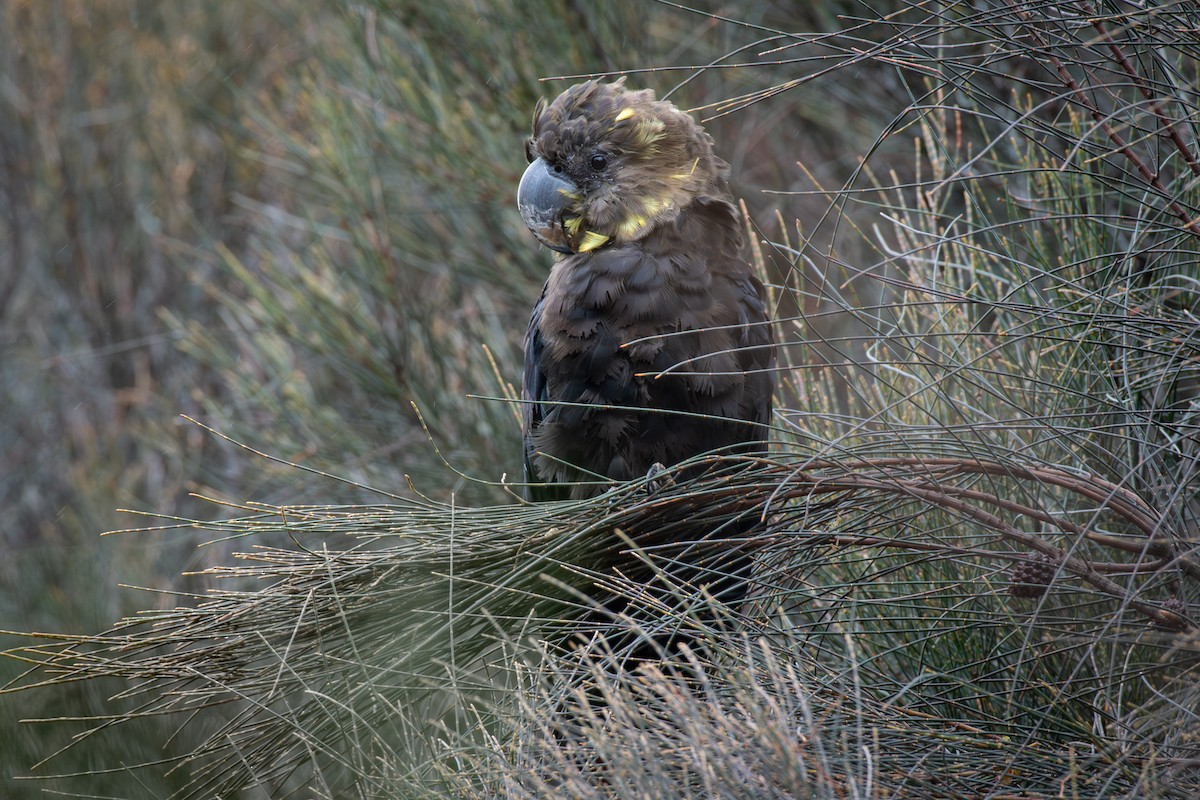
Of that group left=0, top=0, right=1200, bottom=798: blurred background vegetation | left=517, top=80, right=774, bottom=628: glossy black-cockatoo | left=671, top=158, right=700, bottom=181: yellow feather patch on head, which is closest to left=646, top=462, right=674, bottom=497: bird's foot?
left=0, top=0, right=1200, bottom=798: blurred background vegetation

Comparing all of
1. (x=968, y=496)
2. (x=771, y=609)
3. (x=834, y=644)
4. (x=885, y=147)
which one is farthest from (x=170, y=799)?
(x=885, y=147)

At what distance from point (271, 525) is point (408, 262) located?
245 cm

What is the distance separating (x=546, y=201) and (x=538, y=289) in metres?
1.25

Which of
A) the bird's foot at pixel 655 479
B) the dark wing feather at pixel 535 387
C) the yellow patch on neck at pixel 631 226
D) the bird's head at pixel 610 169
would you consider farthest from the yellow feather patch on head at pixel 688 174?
the bird's foot at pixel 655 479

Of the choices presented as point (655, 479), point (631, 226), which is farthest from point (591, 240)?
point (655, 479)

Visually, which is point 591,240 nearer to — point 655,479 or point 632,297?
point 632,297

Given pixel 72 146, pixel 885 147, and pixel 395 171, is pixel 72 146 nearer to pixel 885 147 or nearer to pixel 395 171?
pixel 395 171

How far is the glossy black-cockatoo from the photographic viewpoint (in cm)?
215

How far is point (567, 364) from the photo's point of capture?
2191 mm

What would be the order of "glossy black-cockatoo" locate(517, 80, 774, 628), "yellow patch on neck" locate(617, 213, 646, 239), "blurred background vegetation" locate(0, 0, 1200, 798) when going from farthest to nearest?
1. "yellow patch on neck" locate(617, 213, 646, 239)
2. "glossy black-cockatoo" locate(517, 80, 774, 628)
3. "blurred background vegetation" locate(0, 0, 1200, 798)

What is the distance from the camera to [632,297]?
2.18 metres

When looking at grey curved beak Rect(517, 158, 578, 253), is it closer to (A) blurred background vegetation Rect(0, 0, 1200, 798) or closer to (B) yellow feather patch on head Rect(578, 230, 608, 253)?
(B) yellow feather patch on head Rect(578, 230, 608, 253)

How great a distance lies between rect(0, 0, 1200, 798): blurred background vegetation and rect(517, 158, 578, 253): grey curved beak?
363 mm

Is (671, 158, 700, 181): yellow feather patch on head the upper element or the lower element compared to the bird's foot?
upper
